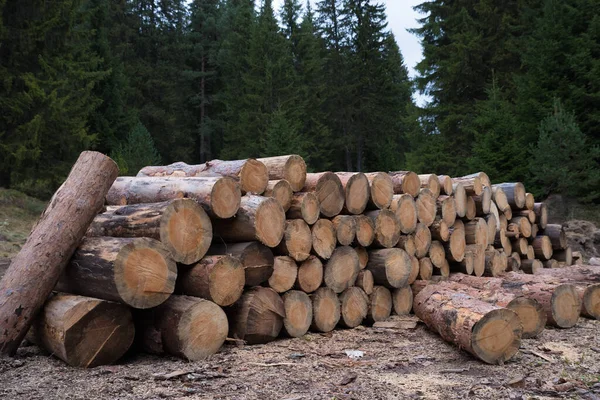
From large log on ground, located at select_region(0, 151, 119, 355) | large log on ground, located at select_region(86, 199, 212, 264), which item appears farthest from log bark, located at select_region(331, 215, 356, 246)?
large log on ground, located at select_region(0, 151, 119, 355)

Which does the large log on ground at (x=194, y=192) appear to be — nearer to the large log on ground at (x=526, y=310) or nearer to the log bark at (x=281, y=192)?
the log bark at (x=281, y=192)

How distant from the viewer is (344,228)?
18.7 feet

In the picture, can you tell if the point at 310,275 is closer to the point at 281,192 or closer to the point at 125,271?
the point at 281,192

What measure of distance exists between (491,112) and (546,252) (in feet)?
26.1

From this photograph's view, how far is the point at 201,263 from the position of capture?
442 cm

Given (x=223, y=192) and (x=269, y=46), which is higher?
(x=269, y=46)

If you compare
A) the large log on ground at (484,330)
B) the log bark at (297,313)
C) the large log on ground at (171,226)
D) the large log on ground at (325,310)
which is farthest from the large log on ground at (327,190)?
the large log on ground at (484,330)

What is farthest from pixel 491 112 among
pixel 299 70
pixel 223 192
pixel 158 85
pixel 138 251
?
pixel 158 85

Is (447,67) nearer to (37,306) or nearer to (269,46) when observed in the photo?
(269,46)

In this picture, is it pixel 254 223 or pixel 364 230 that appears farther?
pixel 364 230

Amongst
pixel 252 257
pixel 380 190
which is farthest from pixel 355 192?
pixel 252 257

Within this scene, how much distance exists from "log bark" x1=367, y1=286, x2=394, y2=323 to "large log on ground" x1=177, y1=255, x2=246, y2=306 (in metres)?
2.06

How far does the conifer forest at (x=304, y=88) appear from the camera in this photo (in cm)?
1484

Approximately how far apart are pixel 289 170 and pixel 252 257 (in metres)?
1.22
